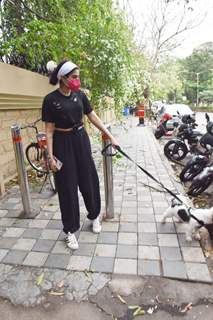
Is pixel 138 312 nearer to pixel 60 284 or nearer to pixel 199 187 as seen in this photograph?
pixel 60 284

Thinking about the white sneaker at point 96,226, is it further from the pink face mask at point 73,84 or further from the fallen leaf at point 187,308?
the pink face mask at point 73,84

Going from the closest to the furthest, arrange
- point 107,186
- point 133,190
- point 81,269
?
point 81,269, point 107,186, point 133,190

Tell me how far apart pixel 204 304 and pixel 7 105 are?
3.80 m

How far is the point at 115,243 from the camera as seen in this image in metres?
2.37

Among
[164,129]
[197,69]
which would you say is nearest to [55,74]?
[164,129]

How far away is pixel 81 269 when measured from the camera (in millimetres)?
2043

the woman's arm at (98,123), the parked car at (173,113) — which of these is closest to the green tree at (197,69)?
the parked car at (173,113)

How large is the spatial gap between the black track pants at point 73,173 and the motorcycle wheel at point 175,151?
3.97 meters

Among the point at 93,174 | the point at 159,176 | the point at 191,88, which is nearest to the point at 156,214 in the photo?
the point at 93,174

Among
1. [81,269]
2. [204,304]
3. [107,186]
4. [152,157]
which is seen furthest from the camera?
[152,157]

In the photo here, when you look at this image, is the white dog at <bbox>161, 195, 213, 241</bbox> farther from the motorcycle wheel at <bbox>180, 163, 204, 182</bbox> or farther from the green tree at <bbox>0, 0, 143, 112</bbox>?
the green tree at <bbox>0, 0, 143, 112</bbox>

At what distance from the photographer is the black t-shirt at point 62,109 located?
203 cm

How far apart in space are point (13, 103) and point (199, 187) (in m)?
3.27

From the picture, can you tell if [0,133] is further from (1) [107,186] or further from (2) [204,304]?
(2) [204,304]
